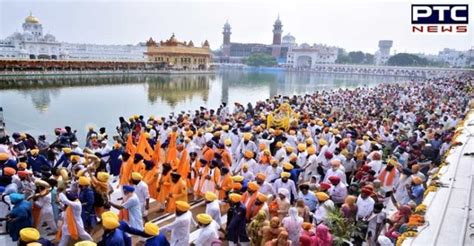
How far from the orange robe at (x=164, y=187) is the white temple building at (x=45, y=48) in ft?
160

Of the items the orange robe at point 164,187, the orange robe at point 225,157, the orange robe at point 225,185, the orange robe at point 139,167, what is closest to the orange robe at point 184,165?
the orange robe at point 164,187

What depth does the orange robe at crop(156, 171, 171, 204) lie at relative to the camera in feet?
16.7

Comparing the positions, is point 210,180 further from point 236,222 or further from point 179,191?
point 236,222

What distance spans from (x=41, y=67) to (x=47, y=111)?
1662 centimetres

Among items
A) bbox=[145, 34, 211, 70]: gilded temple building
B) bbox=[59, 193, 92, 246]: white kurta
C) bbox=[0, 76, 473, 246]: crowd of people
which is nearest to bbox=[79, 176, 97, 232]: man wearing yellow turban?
bbox=[0, 76, 473, 246]: crowd of people

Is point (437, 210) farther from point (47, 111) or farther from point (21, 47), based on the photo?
point (21, 47)

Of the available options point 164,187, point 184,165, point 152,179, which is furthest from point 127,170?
point 184,165

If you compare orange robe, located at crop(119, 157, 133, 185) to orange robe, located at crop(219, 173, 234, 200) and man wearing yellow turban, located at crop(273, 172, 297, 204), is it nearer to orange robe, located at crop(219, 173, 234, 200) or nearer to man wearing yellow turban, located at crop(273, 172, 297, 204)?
orange robe, located at crop(219, 173, 234, 200)

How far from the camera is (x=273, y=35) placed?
325 feet

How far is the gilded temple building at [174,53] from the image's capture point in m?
47.6

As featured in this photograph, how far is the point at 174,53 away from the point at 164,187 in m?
44.2

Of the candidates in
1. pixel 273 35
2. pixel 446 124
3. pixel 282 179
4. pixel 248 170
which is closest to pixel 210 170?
pixel 248 170

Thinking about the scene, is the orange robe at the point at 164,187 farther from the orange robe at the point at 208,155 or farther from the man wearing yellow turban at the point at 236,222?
the man wearing yellow turban at the point at 236,222

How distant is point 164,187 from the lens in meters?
5.16
